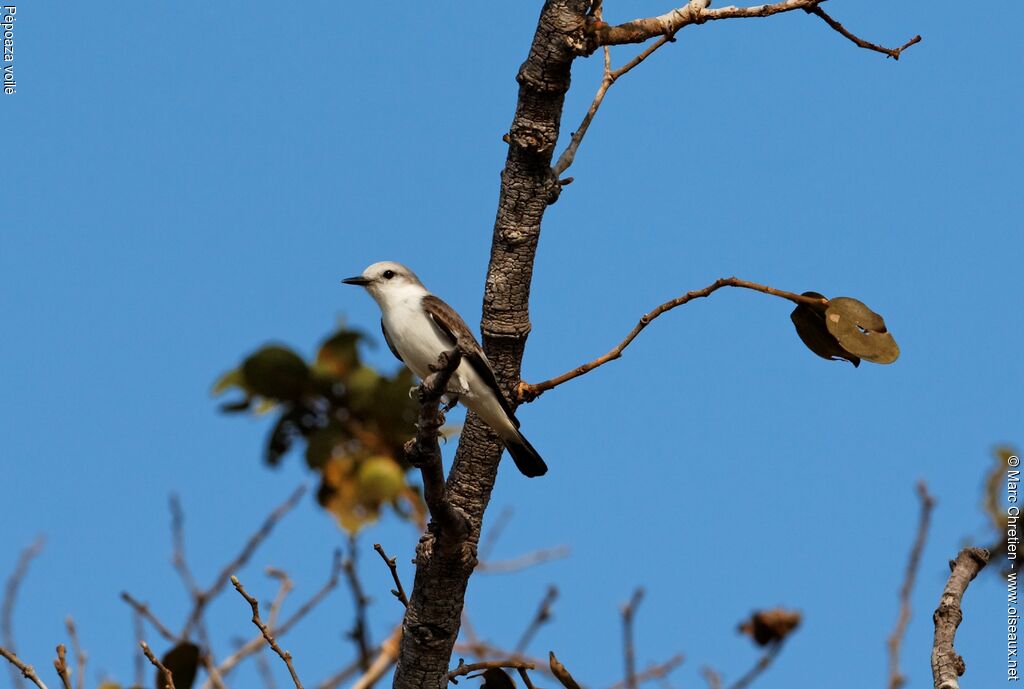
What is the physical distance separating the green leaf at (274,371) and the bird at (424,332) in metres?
0.73

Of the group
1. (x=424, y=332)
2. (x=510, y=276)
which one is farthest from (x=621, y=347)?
(x=424, y=332)

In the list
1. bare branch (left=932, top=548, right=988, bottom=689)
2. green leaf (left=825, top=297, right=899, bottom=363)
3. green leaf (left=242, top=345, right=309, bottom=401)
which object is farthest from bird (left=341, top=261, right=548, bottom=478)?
bare branch (left=932, top=548, right=988, bottom=689)

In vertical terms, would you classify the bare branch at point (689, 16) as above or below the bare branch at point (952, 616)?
above

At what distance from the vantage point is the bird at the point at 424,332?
230 inches

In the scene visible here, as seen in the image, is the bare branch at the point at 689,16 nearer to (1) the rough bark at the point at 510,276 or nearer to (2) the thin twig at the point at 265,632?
(1) the rough bark at the point at 510,276

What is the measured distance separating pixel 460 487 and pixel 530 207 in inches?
47.9

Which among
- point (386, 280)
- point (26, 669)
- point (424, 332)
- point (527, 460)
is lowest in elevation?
point (26, 669)

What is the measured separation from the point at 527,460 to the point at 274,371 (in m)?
2.05

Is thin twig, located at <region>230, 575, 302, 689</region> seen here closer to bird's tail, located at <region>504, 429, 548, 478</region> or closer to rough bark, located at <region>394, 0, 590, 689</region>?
rough bark, located at <region>394, 0, 590, 689</region>

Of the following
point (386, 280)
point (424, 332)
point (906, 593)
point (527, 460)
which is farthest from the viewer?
point (386, 280)

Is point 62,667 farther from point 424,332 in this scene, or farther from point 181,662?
point 424,332

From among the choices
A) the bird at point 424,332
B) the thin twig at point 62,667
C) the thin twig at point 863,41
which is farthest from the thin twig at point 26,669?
the thin twig at point 863,41

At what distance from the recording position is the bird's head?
7.52m

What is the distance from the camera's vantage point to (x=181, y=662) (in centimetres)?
530
